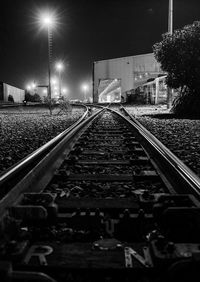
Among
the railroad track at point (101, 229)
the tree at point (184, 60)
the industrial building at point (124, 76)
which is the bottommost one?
the railroad track at point (101, 229)

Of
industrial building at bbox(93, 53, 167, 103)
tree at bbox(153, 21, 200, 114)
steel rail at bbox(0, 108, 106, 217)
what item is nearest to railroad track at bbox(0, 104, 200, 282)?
steel rail at bbox(0, 108, 106, 217)

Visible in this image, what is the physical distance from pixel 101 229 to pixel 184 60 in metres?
14.2

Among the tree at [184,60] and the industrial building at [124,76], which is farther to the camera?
the industrial building at [124,76]

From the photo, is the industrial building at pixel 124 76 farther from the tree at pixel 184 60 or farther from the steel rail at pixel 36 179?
the steel rail at pixel 36 179

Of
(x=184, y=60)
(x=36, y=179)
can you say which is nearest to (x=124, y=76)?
(x=184, y=60)

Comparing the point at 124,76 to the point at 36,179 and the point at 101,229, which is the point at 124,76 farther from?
the point at 101,229

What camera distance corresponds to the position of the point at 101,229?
2277 millimetres

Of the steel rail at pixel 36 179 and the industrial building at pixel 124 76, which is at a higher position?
the industrial building at pixel 124 76

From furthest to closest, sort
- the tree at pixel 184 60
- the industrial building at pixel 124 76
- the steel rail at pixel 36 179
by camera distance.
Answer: the industrial building at pixel 124 76
the tree at pixel 184 60
the steel rail at pixel 36 179

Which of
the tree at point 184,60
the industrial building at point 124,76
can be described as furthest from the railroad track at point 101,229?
the industrial building at point 124,76

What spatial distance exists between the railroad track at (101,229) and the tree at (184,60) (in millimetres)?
12556

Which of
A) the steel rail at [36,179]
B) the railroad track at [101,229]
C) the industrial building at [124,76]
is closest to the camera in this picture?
the railroad track at [101,229]

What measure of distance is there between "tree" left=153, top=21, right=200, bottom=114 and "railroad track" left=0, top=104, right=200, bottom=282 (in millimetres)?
12556

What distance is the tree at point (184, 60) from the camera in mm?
15305
